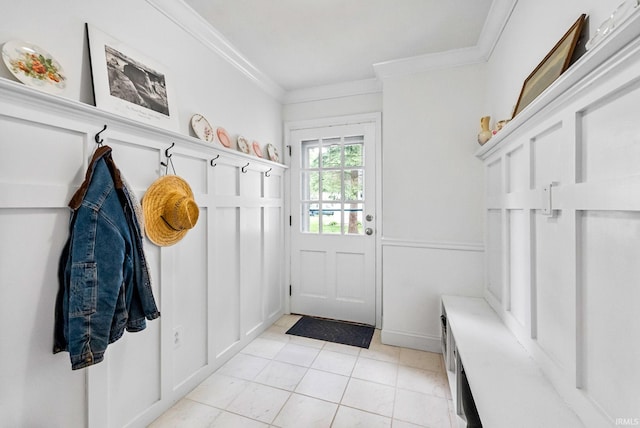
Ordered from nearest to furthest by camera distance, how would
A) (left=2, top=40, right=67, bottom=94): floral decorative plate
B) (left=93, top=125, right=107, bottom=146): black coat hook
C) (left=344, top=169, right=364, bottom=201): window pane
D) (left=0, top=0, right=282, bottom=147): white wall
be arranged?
(left=2, top=40, right=67, bottom=94): floral decorative plate → (left=0, top=0, right=282, bottom=147): white wall → (left=93, top=125, right=107, bottom=146): black coat hook → (left=344, top=169, right=364, bottom=201): window pane

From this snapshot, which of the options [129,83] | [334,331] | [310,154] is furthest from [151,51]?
[334,331]

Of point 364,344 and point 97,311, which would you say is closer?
point 97,311

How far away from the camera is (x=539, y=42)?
133 cm

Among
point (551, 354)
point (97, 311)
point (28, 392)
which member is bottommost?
point (28, 392)

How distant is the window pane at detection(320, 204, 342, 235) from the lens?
3006 mm

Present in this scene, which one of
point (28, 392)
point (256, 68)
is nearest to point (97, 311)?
point (28, 392)

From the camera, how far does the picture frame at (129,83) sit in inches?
51.8

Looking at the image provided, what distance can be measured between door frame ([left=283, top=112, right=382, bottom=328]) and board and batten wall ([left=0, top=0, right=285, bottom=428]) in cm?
49

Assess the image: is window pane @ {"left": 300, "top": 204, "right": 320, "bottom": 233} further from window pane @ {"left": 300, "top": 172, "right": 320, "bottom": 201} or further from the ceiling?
the ceiling

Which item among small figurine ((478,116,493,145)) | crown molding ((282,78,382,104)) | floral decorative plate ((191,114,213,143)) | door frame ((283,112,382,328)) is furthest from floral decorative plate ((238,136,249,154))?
small figurine ((478,116,493,145))

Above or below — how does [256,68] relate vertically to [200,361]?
above

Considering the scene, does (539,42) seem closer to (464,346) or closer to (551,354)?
(551,354)

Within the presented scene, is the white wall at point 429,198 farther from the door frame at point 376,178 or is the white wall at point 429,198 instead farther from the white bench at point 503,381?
the white bench at point 503,381

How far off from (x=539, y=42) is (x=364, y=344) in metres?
2.39
